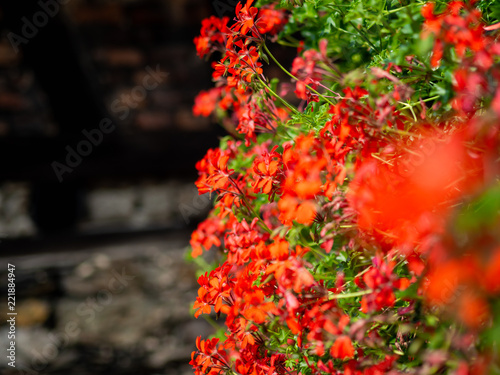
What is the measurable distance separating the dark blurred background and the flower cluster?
131 cm

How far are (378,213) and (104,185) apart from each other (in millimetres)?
1849

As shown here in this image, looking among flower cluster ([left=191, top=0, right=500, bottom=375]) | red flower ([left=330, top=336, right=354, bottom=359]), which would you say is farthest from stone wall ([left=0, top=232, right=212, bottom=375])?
red flower ([left=330, top=336, right=354, bottom=359])

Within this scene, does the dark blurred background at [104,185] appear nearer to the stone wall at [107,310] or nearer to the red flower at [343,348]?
the stone wall at [107,310]

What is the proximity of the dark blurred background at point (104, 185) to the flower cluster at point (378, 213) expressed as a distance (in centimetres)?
131

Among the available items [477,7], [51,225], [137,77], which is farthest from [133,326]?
[477,7]

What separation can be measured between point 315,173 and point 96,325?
5.88 ft

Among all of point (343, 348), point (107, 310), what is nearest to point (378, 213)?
point (343, 348)

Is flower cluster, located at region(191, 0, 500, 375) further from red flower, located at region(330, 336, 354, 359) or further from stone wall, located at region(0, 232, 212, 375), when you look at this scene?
stone wall, located at region(0, 232, 212, 375)

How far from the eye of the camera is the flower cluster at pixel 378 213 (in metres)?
0.34

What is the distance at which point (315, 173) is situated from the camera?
1.49ft

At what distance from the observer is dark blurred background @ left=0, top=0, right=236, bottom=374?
1.88 m

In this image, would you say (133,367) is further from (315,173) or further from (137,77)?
(315,173)

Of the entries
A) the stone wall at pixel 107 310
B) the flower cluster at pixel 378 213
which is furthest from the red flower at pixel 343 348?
the stone wall at pixel 107 310

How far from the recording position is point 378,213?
Result: 19.2 inches
